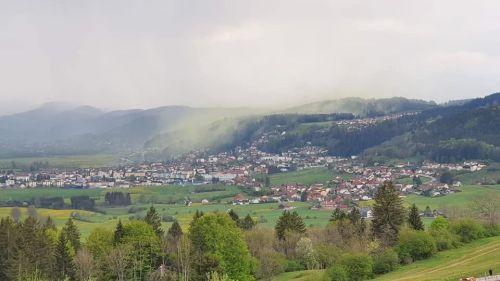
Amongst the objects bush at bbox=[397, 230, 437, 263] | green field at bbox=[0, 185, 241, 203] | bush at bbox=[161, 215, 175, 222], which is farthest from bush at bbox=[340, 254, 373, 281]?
green field at bbox=[0, 185, 241, 203]

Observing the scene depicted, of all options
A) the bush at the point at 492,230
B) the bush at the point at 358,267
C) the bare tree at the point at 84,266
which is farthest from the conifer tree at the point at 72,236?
the bush at the point at 492,230

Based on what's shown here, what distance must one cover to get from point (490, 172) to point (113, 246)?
139 metres

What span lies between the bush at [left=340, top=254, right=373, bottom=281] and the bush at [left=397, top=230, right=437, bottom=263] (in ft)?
17.2

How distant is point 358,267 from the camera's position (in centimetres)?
5609

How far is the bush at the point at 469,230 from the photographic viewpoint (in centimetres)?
6525

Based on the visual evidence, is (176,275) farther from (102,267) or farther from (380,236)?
(380,236)

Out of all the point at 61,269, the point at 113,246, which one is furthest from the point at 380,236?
the point at 61,269

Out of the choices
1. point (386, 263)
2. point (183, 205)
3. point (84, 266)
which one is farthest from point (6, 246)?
point (183, 205)

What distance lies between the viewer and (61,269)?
71125mm

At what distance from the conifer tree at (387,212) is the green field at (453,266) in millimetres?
9752

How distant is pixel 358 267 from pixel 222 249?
15.6 meters

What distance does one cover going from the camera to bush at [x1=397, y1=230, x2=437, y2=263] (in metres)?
59.7

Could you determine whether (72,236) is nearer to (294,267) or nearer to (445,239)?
(294,267)

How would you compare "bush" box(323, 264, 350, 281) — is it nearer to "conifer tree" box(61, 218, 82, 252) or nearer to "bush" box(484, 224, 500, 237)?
"bush" box(484, 224, 500, 237)
